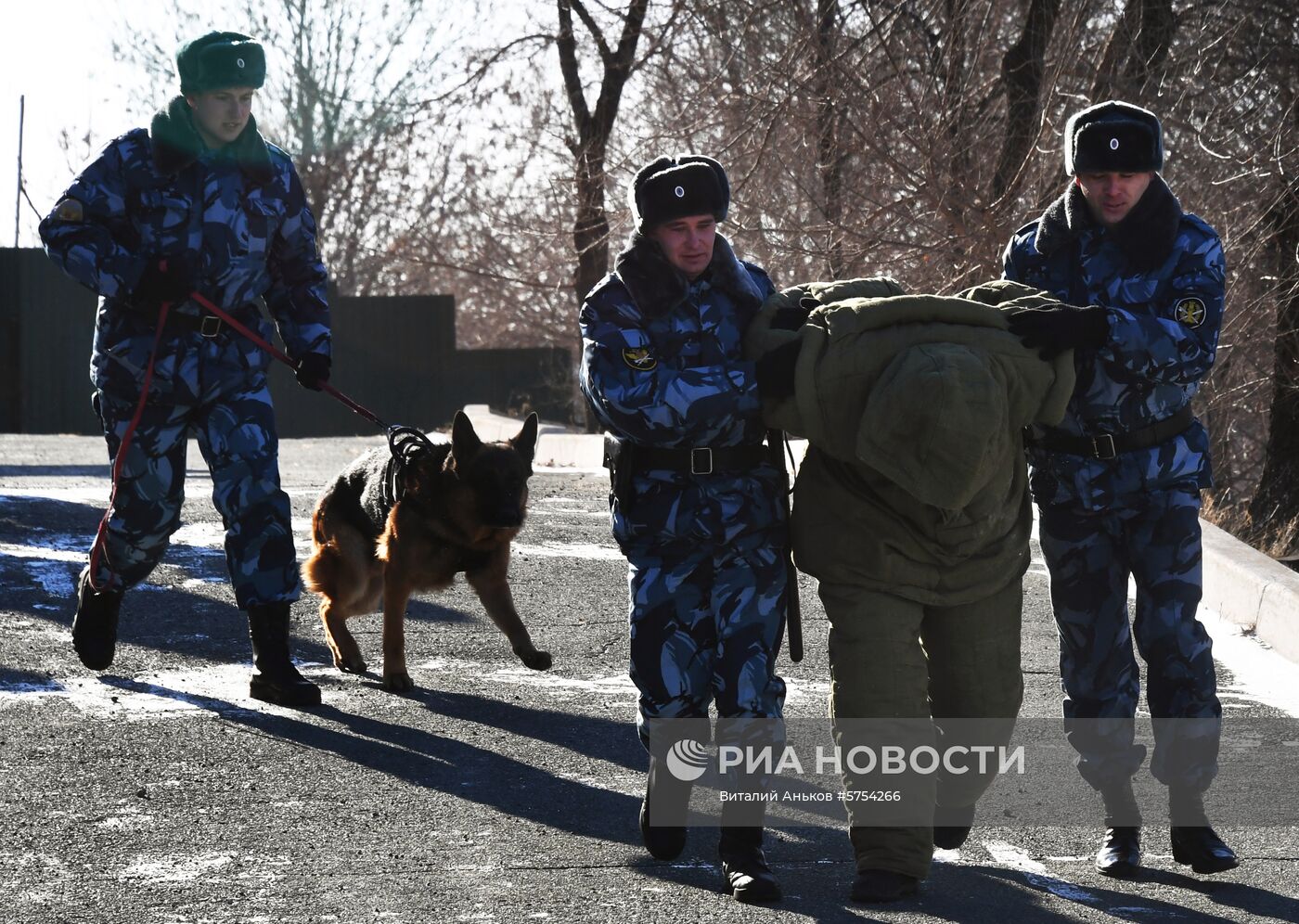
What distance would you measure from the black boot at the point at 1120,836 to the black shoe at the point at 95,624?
370 centimetres

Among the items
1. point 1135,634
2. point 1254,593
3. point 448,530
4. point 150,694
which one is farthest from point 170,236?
point 1254,593

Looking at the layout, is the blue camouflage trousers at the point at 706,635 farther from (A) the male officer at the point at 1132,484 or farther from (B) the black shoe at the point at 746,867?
(A) the male officer at the point at 1132,484

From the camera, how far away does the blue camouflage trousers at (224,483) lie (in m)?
5.84

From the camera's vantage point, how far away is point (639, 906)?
158 inches

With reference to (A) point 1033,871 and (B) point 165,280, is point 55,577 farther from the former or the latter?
(A) point 1033,871

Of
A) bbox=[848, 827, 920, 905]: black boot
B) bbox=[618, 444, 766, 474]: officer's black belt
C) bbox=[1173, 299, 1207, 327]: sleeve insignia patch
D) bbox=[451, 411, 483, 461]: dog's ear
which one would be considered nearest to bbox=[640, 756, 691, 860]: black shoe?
bbox=[848, 827, 920, 905]: black boot

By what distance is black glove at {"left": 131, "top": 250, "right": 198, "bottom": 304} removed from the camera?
5.64m

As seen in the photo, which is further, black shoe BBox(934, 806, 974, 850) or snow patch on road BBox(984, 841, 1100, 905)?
black shoe BBox(934, 806, 974, 850)

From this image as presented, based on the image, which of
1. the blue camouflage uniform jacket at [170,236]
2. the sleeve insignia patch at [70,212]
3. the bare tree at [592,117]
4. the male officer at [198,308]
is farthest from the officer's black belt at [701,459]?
the bare tree at [592,117]

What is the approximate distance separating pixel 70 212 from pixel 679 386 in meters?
2.71

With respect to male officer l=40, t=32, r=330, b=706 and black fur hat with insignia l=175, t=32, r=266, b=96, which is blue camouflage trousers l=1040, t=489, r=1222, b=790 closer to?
male officer l=40, t=32, r=330, b=706

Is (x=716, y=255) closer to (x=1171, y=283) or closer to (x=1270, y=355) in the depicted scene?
(x=1171, y=283)

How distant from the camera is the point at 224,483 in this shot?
5.84 metres

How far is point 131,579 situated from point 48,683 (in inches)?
23.8
